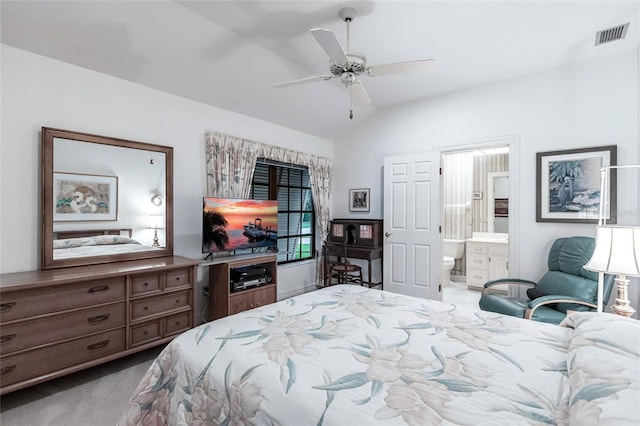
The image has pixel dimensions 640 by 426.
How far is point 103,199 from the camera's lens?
2.72m

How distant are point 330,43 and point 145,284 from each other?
2.37 meters

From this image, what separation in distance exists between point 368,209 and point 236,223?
2148 millimetres

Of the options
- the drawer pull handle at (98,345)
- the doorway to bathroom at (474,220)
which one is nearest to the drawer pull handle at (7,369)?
the drawer pull handle at (98,345)

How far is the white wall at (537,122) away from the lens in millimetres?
2920

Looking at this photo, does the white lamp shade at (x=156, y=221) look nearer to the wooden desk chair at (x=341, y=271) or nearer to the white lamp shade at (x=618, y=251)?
the wooden desk chair at (x=341, y=271)

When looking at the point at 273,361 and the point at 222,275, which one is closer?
the point at 273,361

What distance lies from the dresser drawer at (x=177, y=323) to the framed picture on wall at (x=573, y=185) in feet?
12.5

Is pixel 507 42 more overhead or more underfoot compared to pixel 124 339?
more overhead

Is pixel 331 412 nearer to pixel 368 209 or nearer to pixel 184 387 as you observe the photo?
pixel 184 387

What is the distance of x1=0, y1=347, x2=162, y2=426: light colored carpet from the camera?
74.6 inches

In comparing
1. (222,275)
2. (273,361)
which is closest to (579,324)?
(273,361)

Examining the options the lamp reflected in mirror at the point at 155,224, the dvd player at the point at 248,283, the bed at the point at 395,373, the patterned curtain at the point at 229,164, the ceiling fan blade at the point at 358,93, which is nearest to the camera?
the bed at the point at 395,373

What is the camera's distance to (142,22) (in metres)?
2.43

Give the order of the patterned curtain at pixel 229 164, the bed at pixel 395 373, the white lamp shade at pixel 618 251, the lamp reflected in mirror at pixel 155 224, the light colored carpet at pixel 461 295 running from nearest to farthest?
the bed at pixel 395 373, the white lamp shade at pixel 618 251, the lamp reflected in mirror at pixel 155 224, the patterned curtain at pixel 229 164, the light colored carpet at pixel 461 295
